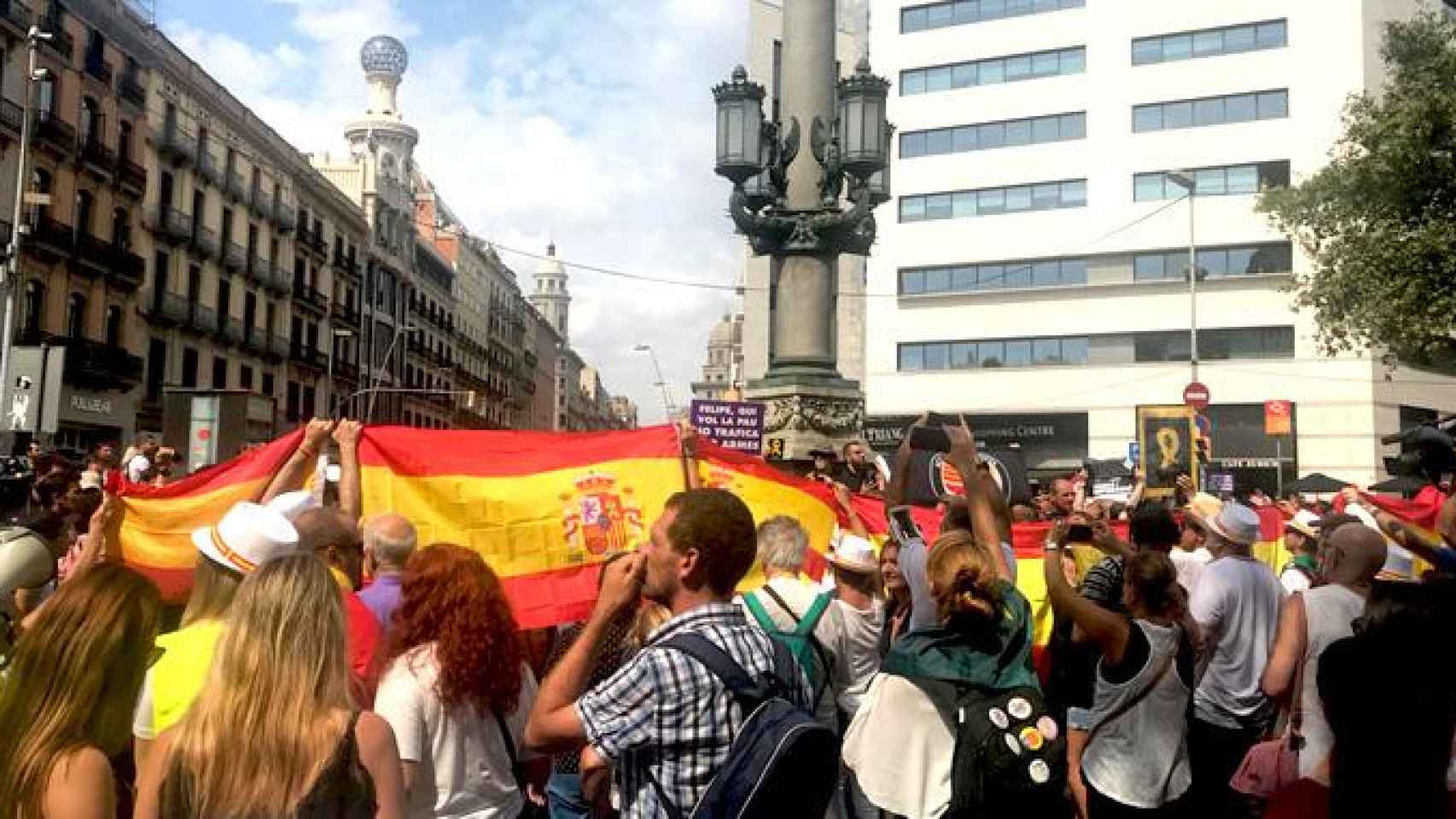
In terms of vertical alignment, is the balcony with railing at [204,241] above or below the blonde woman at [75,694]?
above

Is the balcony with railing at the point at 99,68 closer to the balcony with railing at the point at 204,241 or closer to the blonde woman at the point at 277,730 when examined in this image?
the balcony with railing at the point at 204,241

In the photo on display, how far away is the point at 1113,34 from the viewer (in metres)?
42.3

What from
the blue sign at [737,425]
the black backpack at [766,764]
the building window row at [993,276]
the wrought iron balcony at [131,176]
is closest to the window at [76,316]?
the wrought iron balcony at [131,176]

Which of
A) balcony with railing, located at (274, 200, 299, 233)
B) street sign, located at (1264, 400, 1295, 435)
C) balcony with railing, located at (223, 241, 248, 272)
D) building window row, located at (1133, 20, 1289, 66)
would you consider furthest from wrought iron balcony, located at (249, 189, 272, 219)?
street sign, located at (1264, 400, 1295, 435)

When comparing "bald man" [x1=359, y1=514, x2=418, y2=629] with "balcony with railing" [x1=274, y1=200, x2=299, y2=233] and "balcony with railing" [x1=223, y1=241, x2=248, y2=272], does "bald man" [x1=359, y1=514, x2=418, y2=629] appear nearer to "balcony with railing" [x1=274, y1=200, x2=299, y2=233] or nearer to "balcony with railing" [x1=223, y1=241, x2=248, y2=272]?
"balcony with railing" [x1=223, y1=241, x2=248, y2=272]

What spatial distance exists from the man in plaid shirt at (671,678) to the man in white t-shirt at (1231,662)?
11.9 feet

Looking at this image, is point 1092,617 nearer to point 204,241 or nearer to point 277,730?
point 277,730

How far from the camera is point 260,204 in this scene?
53.3 m

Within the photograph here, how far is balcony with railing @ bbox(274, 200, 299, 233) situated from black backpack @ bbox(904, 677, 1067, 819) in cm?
5585

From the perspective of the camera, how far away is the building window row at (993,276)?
140 ft

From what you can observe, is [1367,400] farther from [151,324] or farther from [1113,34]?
[151,324]

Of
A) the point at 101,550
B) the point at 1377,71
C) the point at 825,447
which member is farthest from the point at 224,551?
the point at 1377,71

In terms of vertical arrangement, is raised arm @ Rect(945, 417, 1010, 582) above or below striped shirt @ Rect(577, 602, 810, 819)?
above

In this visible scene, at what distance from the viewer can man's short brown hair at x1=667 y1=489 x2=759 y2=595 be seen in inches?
120
